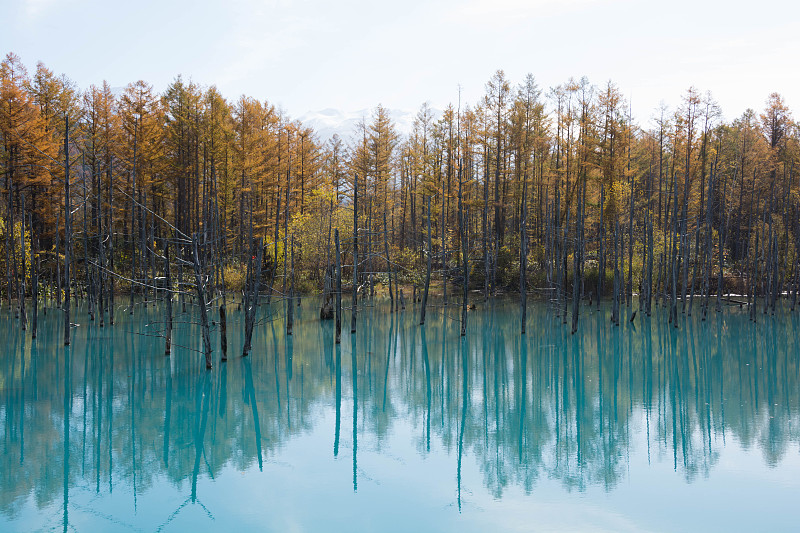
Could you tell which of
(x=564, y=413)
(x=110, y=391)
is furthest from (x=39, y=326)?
(x=564, y=413)

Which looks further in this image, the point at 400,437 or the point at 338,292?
the point at 338,292

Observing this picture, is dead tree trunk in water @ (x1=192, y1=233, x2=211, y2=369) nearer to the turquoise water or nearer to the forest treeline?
the turquoise water

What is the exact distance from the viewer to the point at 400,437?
35.1ft

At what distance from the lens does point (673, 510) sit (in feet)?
24.6

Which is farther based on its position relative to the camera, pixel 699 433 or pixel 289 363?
pixel 289 363

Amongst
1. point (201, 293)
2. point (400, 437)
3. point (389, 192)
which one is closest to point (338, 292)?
point (201, 293)

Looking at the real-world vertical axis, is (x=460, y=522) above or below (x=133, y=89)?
below

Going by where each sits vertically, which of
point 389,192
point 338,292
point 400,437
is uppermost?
point 389,192

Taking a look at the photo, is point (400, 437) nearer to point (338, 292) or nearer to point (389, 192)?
point (338, 292)

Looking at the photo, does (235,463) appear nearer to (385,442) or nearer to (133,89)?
(385,442)

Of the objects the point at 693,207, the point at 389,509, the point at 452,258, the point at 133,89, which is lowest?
the point at 389,509

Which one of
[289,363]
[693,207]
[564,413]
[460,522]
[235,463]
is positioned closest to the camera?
[460,522]

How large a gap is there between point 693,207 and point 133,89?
30.7m

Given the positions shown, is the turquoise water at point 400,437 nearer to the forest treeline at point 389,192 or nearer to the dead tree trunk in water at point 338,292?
the dead tree trunk in water at point 338,292
